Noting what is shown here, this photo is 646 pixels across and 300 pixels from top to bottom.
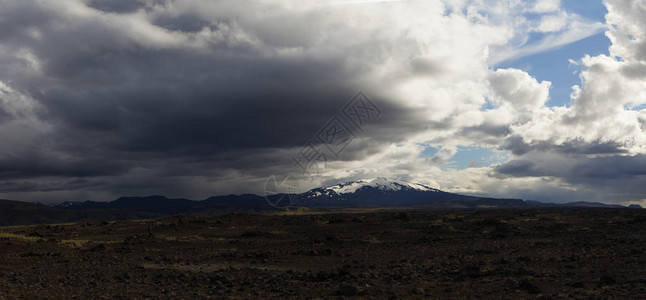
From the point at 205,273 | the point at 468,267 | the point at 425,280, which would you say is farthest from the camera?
the point at 205,273

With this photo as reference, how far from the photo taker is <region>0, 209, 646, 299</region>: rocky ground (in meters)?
15.2

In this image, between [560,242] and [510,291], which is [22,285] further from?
[560,242]

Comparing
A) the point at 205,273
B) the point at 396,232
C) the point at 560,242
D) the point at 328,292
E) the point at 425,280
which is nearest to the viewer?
the point at 328,292

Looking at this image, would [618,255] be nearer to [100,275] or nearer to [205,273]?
[205,273]

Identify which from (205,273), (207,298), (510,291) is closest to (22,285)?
(205,273)

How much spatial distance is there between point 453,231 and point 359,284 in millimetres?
28784

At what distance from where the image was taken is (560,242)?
96.8 feet

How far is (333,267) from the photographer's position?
23047mm

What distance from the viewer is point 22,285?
57.1 feet

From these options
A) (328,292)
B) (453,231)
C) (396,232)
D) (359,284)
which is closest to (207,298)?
(328,292)

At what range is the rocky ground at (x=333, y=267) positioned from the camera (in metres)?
15.2

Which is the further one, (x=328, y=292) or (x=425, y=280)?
(x=425, y=280)

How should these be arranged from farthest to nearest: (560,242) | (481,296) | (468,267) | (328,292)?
1. (560,242)
2. (468,267)
3. (328,292)
4. (481,296)

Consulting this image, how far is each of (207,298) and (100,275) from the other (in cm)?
841
